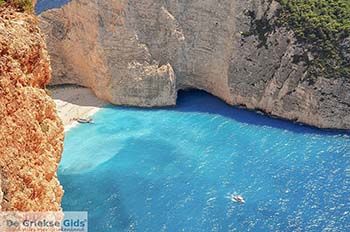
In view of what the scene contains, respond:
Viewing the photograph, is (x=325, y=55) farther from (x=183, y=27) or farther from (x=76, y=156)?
(x=76, y=156)

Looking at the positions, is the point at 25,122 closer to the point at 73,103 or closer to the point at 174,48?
the point at 174,48

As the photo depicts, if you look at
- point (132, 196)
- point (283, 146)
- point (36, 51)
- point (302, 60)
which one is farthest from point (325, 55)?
point (36, 51)

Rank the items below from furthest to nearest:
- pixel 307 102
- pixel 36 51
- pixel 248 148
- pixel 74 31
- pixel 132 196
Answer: pixel 74 31 < pixel 307 102 < pixel 248 148 < pixel 132 196 < pixel 36 51

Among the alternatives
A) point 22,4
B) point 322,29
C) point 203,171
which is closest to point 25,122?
point 22,4

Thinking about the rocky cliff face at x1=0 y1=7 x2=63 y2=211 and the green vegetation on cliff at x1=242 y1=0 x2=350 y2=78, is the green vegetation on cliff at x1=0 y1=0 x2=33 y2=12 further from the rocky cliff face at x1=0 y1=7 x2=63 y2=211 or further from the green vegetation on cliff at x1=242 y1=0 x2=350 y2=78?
the green vegetation on cliff at x1=242 y1=0 x2=350 y2=78

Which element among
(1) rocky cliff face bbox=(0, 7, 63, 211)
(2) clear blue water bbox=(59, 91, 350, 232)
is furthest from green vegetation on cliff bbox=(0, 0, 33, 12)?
(2) clear blue water bbox=(59, 91, 350, 232)
